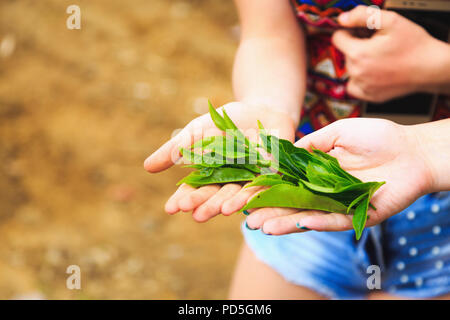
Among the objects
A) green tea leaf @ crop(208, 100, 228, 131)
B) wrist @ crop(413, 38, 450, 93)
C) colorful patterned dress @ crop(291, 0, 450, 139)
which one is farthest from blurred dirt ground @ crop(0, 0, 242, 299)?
wrist @ crop(413, 38, 450, 93)

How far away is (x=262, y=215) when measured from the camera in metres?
0.96

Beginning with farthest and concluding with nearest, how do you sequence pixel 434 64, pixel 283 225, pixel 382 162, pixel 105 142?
pixel 105 142
pixel 434 64
pixel 382 162
pixel 283 225

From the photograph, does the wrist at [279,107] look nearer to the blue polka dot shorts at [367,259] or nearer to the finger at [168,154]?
the finger at [168,154]

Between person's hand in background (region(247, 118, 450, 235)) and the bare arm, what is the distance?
0.68 feet

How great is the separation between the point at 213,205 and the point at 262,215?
0.10 m

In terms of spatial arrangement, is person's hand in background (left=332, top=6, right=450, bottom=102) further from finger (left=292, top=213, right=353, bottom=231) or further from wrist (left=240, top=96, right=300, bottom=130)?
finger (left=292, top=213, right=353, bottom=231)

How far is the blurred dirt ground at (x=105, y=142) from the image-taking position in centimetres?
228

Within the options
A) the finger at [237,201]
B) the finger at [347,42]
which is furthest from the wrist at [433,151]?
the finger at [237,201]

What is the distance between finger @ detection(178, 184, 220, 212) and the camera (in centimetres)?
98

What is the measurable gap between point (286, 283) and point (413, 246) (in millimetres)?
336

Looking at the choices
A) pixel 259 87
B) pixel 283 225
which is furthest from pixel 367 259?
pixel 259 87

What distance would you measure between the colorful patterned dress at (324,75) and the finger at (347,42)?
0.03 m

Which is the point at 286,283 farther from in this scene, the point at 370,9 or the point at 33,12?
the point at 33,12

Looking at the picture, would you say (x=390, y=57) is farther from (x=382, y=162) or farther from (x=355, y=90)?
(x=382, y=162)
